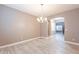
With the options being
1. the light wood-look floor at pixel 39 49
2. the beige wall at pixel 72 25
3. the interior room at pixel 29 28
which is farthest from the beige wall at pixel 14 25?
the beige wall at pixel 72 25

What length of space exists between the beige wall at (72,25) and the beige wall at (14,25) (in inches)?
128

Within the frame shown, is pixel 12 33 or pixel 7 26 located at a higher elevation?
pixel 7 26

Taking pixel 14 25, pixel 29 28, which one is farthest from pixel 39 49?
pixel 29 28

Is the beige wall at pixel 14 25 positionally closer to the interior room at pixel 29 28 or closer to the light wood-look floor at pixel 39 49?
the interior room at pixel 29 28

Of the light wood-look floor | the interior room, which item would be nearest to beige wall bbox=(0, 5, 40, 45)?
the interior room

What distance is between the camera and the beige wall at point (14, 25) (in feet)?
17.6

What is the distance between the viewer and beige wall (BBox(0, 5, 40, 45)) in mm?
5355

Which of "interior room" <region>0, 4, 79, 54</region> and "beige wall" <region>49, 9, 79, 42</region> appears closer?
"interior room" <region>0, 4, 79, 54</region>

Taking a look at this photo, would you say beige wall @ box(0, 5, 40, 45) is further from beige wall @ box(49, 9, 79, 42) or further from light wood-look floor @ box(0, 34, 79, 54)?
beige wall @ box(49, 9, 79, 42)

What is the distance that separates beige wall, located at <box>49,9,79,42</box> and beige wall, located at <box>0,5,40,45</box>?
3.26 metres

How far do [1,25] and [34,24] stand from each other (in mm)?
4265
